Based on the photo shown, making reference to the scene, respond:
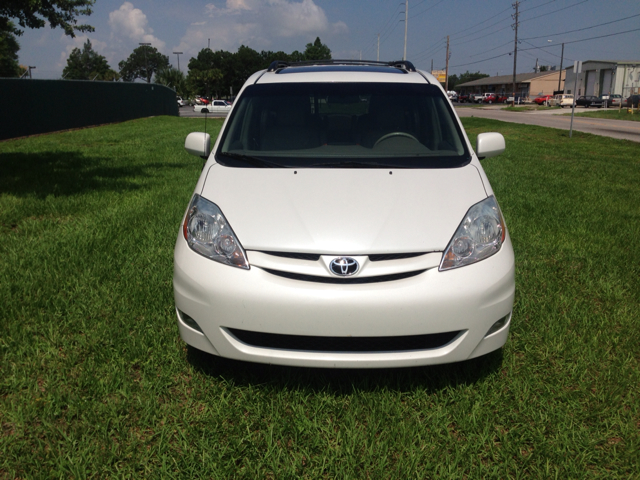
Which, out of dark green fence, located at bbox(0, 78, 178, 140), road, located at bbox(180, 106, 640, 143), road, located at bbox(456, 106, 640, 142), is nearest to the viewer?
dark green fence, located at bbox(0, 78, 178, 140)

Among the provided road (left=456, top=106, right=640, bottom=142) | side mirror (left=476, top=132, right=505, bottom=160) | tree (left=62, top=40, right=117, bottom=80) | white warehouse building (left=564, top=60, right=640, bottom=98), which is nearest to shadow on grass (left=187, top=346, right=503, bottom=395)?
side mirror (left=476, top=132, right=505, bottom=160)

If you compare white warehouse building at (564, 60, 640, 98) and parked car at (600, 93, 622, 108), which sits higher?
white warehouse building at (564, 60, 640, 98)

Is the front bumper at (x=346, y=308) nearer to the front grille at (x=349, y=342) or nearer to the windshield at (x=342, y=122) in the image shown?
the front grille at (x=349, y=342)

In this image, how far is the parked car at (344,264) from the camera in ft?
8.22

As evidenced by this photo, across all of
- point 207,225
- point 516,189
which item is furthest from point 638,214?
point 207,225

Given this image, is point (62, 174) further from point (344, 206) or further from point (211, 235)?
point (344, 206)

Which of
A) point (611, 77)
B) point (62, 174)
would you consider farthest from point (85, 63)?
point (62, 174)

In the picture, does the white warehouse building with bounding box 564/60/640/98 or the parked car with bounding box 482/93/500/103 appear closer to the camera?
the white warehouse building with bounding box 564/60/640/98

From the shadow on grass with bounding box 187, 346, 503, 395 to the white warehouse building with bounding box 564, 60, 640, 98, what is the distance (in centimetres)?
7304

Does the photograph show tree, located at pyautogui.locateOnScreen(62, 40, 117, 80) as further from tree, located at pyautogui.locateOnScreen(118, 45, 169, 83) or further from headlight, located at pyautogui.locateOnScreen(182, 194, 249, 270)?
headlight, located at pyautogui.locateOnScreen(182, 194, 249, 270)

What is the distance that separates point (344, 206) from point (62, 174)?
7.93 m

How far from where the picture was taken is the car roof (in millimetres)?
4047

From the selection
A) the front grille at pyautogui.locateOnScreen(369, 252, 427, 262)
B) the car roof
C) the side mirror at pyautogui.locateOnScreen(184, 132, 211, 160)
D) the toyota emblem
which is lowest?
the toyota emblem

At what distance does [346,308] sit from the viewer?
2463 millimetres
